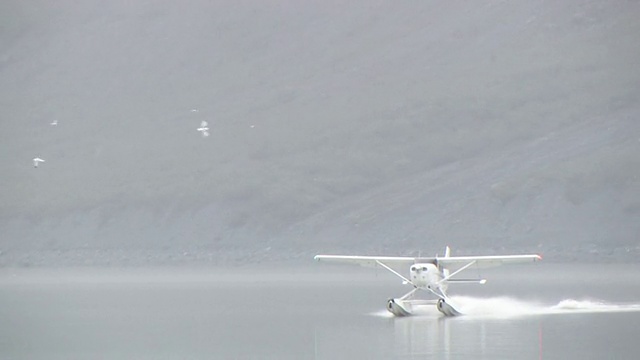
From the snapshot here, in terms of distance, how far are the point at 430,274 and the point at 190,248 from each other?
91.5 metres

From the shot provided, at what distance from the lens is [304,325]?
169ft

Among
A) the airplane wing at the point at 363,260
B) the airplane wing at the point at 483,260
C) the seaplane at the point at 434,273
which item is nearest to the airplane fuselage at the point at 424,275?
the seaplane at the point at 434,273

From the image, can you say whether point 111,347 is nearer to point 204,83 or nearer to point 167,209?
point 167,209

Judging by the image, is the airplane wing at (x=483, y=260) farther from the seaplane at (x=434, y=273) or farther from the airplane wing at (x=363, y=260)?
the airplane wing at (x=363, y=260)

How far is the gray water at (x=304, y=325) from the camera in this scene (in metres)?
39.3

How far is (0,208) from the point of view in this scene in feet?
527

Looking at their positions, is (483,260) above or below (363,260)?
below

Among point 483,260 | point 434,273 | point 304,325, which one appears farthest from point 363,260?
point 483,260

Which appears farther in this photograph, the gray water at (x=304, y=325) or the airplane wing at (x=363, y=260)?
the airplane wing at (x=363, y=260)

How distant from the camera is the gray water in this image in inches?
1549

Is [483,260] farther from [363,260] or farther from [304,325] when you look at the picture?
[304,325]

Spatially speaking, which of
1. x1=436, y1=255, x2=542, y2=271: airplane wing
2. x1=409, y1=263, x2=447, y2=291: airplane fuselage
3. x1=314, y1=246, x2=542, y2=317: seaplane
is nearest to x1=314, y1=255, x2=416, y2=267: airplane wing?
x1=314, y1=246, x2=542, y2=317: seaplane

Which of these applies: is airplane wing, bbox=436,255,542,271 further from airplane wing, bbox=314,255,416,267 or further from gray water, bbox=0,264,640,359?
gray water, bbox=0,264,640,359

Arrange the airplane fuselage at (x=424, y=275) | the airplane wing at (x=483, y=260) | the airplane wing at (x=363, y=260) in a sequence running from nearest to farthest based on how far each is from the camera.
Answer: the airplane fuselage at (x=424, y=275)
the airplane wing at (x=483, y=260)
the airplane wing at (x=363, y=260)
